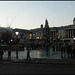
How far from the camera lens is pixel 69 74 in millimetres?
10000

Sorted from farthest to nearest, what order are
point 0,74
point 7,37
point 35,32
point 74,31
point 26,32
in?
point 26,32 → point 35,32 → point 74,31 → point 7,37 → point 0,74

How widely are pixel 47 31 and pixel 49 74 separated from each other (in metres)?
69.2

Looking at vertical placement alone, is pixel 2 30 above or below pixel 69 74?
above

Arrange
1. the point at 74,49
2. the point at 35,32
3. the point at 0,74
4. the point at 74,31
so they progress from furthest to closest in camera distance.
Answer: the point at 35,32
the point at 74,31
the point at 74,49
the point at 0,74

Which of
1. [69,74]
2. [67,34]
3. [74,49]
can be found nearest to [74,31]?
[67,34]

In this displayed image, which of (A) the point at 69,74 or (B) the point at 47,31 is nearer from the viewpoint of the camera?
(A) the point at 69,74

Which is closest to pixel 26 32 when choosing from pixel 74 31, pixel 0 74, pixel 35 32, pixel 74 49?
pixel 35 32

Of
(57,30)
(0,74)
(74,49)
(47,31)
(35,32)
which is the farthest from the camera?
(35,32)

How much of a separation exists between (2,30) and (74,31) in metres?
67.0

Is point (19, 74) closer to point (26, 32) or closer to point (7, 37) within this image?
point (7, 37)

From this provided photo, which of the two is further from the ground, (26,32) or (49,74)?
(26,32)

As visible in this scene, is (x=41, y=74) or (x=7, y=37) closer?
(x=41, y=74)

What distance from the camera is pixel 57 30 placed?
136 meters

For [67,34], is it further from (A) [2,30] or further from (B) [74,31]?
(A) [2,30]
